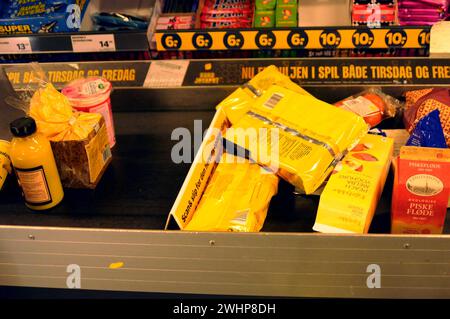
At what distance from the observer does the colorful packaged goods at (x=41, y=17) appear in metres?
2.31

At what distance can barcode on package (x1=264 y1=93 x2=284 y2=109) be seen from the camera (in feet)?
4.80

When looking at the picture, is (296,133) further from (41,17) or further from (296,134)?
(41,17)

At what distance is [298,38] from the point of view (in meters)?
1.92

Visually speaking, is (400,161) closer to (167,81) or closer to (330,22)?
(167,81)

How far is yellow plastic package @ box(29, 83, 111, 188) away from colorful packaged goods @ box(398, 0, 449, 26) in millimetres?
1542

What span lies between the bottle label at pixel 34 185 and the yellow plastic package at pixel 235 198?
373mm

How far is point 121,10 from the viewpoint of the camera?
2.62 meters

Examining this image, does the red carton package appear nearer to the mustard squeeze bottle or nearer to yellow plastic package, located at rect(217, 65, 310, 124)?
yellow plastic package, located at rect(217, 65, 310, 124)

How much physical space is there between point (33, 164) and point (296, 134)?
647 mm

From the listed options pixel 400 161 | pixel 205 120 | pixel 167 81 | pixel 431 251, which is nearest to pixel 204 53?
pixel 167 81

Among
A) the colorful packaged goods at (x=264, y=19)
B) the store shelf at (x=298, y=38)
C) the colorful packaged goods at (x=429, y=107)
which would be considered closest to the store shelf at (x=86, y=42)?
the store shelf at (x=298, y=38)

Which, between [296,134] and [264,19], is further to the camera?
[264,19]

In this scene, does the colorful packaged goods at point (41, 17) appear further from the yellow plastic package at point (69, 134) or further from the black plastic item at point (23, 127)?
the black plastic item at point (23, 127)

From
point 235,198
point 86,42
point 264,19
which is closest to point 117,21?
point 86,42
